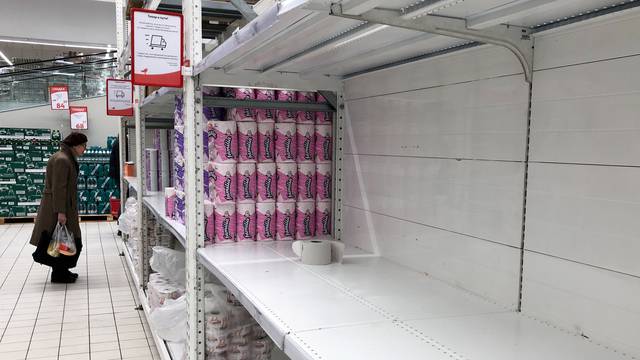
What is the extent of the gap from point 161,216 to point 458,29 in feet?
8.34

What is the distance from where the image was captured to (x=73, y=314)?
15.3 feet

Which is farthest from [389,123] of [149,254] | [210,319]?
[149,254]

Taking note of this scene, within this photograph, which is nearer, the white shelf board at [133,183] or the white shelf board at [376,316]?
the white shelf board at [376,316]

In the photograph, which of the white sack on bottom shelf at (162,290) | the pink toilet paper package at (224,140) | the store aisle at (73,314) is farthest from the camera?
the store aisle at (73,314)

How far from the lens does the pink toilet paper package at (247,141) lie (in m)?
2.54

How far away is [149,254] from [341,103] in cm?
282

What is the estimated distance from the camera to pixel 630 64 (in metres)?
1.20

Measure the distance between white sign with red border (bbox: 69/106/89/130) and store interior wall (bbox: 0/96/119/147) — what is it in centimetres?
35

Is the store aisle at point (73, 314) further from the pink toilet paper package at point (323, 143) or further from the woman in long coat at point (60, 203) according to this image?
the pink toilet paper package at point (323, 143)

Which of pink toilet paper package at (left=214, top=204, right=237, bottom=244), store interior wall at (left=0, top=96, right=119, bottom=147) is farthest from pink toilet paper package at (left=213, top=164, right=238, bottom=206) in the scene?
store interior wall at (left=0, top=96, right=119, bottom=147)

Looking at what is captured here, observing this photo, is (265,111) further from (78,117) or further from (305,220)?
(78,117)

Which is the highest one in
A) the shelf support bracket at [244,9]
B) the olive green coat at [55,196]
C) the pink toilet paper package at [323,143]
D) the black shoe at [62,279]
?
the shelf support bracket at [244,9]

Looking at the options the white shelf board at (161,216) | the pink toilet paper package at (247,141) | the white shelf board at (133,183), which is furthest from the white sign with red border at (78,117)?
the pink toilet paper package at (247,141)

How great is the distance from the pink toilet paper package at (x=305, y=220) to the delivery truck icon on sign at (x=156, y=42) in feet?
3.54
